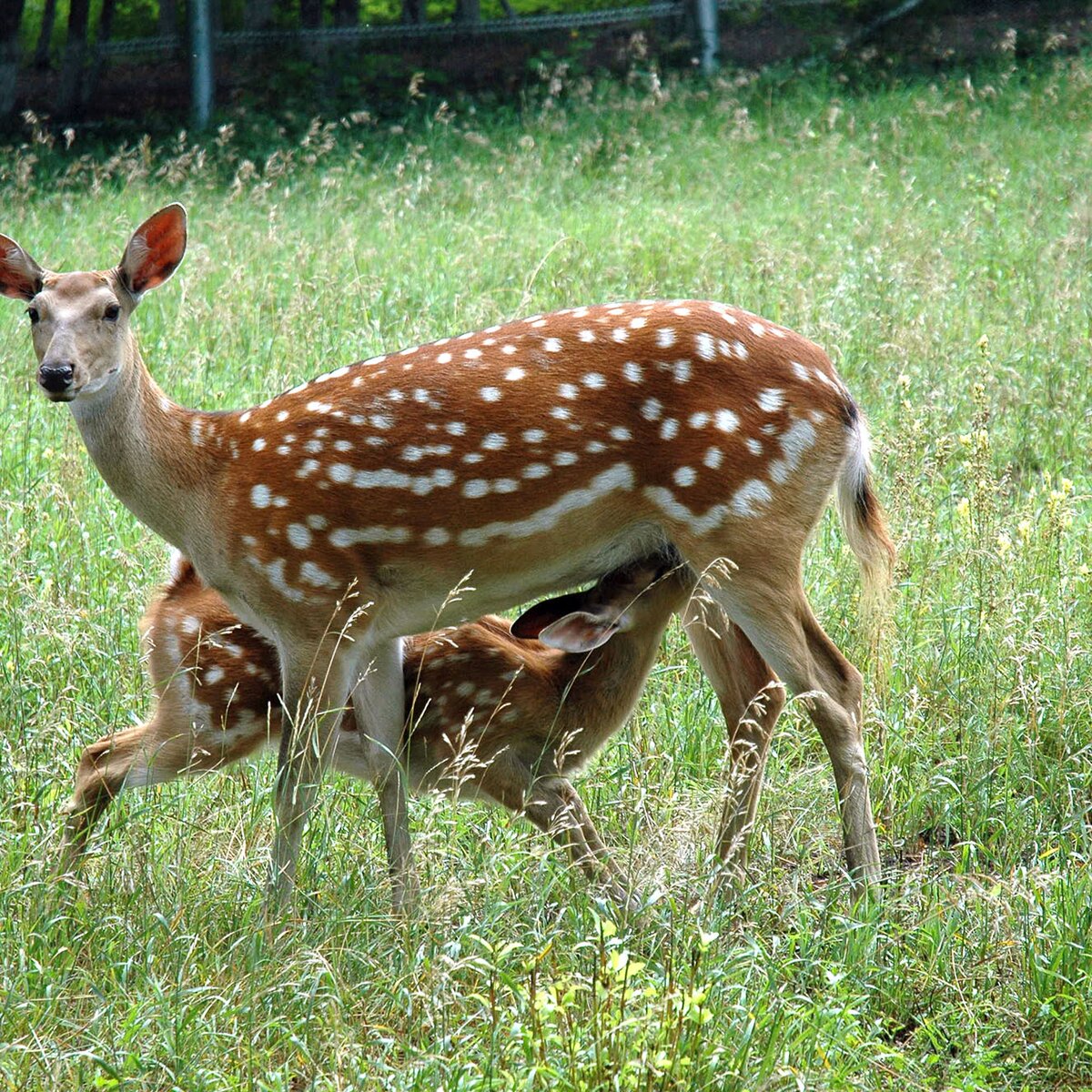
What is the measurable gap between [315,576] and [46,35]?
40.1 feet

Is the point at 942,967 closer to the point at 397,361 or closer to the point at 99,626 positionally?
the point at 397,361

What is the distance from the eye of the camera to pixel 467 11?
1520 centimetres

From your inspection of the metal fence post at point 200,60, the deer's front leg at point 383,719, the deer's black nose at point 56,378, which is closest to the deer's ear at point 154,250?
the deer's black nose at point 56,378

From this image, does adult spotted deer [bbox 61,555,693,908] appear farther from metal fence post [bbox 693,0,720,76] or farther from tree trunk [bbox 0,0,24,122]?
tree trunk [bbox 0,0,24,122]

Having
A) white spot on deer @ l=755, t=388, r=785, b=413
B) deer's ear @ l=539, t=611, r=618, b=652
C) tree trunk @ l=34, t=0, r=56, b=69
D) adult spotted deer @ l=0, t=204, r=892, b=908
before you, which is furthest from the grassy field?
tree trunk @ l=34, t=0, r=56, b=69

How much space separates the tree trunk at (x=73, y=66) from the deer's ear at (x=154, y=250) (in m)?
11.0

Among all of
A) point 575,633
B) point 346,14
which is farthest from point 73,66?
point 575,633

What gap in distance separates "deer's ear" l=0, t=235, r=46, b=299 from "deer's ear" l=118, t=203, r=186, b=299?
0.80 ft

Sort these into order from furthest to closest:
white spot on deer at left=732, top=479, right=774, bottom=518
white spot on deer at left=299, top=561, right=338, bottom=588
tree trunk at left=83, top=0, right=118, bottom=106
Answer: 1. tree trunk at left=83, top=0, right=118, bottom=106
2. white spot on deer at left=299, top=561, right=338, bottom=588
3. white spot on deer at left=732, top=479, right=774, bottom=518

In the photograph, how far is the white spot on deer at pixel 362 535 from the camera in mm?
4332

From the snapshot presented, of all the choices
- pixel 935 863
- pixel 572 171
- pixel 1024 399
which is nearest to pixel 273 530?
pixel 935 863

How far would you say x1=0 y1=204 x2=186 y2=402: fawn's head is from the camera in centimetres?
418

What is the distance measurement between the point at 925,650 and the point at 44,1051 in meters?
3.08

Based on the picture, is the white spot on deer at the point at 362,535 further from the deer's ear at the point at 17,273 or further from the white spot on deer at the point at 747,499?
the deer's ear at the point at 17,273
